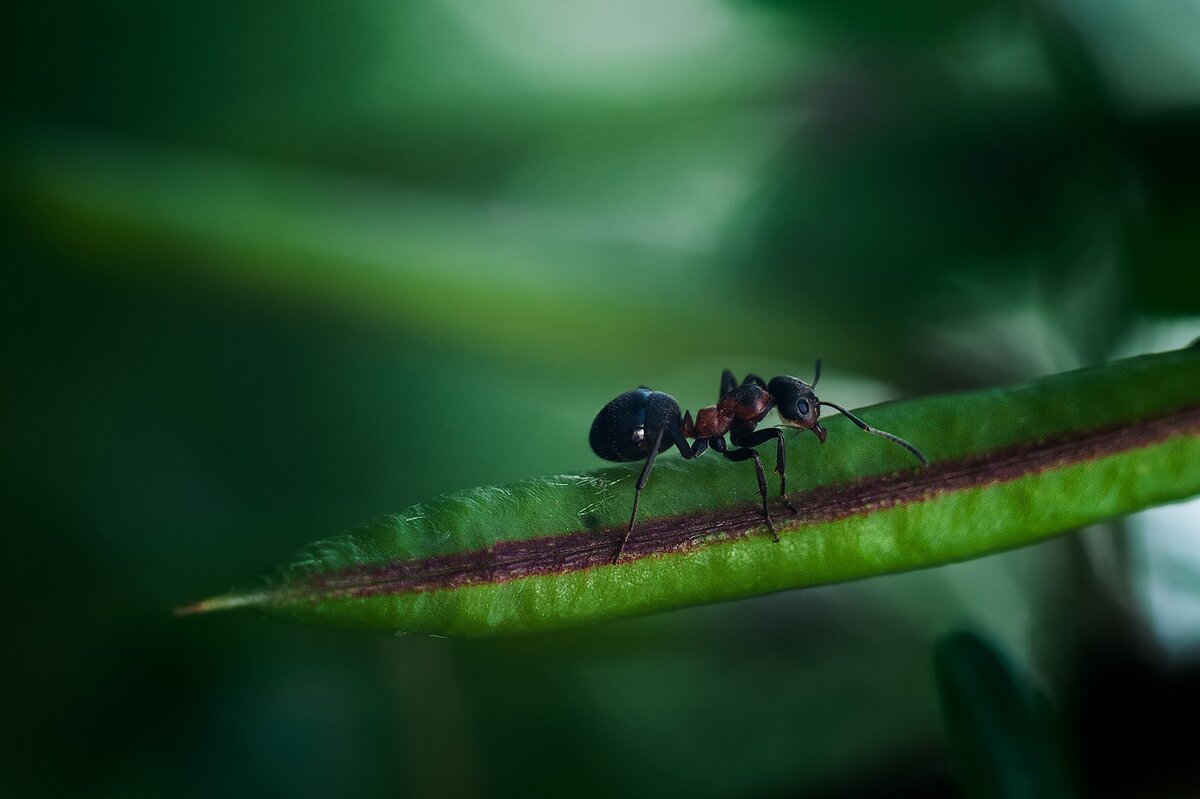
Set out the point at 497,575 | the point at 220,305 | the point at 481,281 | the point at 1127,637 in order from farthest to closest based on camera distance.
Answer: the point at 220,305 < the point at 481,281 < the point at 1127,637 < the point at 497,575

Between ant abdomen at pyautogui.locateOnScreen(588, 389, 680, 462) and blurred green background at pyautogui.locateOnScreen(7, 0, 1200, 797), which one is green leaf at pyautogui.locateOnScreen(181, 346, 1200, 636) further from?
ant abdomen at pyautogui.locateOnScreen(588, 389, 680, 462)

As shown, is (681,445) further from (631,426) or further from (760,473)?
(760,473)

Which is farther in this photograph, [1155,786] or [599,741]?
[599,741]

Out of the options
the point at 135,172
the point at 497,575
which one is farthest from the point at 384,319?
the point at 497,575

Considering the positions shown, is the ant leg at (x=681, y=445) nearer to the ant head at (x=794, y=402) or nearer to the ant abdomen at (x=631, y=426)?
the ant abdomen at (x=631, y=426)

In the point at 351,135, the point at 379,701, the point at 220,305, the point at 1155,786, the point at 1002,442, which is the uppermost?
the point at 351,135

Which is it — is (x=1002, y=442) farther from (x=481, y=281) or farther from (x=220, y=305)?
(x=220, y=305)

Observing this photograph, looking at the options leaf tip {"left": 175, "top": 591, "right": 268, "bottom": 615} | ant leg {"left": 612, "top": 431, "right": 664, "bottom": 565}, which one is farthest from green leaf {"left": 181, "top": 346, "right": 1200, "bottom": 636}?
leaf tip {"left": 175, "top": 591, "right": 268, "bottom": 615}

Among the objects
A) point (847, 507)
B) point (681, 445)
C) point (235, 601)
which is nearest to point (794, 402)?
point (681, 445)
